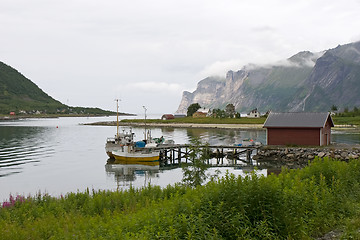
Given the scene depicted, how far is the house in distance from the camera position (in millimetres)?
49375

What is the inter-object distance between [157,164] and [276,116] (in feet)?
66.3

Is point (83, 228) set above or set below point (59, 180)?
above

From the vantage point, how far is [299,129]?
5025 centimetres

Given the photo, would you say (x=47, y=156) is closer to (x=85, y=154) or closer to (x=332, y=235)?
(x=85, y=154)

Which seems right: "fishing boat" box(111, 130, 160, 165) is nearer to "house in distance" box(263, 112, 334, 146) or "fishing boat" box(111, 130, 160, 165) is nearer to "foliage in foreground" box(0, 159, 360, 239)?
"house in distance" box(263, 112, 334, 146)

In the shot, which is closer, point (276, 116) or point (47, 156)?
point (276, 116)

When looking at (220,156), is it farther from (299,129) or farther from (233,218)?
(233,218)

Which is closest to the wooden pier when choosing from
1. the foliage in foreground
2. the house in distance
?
the house in distance

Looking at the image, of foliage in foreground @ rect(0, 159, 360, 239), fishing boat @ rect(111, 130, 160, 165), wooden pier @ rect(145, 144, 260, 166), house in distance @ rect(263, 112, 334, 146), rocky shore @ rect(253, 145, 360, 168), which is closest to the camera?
foliage in foreground @ rect(0, 159, 360, 239)

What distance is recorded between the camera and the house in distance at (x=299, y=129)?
49.4 metres

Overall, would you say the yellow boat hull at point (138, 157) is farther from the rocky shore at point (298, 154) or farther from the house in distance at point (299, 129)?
the house in distance at point (299, 129)

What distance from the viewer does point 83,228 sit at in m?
10.3

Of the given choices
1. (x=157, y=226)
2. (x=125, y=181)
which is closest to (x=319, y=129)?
(x=125, y=181)

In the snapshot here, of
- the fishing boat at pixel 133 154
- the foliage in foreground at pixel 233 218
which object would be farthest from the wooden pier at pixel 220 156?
the foliage in foreground at pixel 233 218
